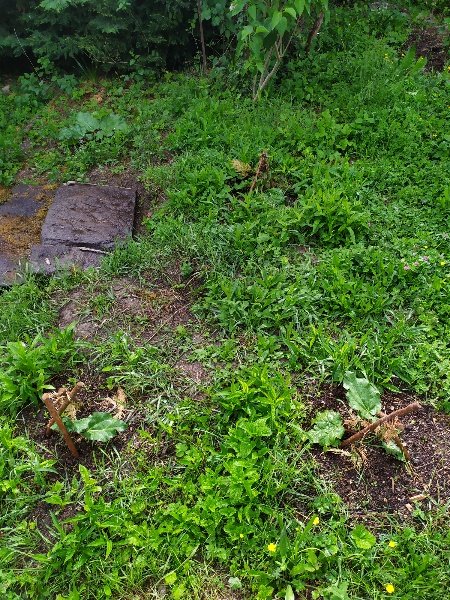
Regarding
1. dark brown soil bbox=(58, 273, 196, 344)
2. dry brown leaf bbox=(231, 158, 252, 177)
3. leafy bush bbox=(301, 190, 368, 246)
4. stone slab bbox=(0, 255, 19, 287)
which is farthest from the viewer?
dry brown leaf bbox=(231, 158, 252, 177)

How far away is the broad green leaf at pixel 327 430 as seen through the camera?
271cm

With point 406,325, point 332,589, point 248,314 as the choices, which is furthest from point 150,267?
point 332,589

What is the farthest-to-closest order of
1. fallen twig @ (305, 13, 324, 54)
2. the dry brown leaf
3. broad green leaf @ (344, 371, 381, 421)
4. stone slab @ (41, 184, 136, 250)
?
1. fallen twig @ (305, 13, 324, 54)
2. the dry brown leaf
3. stone slab @ (41, 184, 136, 250)
4. broad green leaf @ (344, 371, 381, 421)

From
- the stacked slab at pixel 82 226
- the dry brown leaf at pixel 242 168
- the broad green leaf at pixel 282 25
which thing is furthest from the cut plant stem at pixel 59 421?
the broad green leaf at pixel 282 25

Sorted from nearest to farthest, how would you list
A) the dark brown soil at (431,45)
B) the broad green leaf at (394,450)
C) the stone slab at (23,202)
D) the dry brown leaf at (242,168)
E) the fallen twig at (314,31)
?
the broad green leaf at (394,450) → the dry brown leaf at (242,168) → the stone slab at (23,202) → the fallen twig at (314,31) → the dark brown soil at (431,45)

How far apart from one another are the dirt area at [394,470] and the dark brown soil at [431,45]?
413 centimetres

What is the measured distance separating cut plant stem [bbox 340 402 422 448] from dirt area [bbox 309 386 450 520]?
0.15 ft

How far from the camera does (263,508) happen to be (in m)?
2.45

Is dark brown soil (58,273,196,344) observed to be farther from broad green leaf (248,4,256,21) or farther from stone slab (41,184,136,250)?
broad green leaf (248,4,256,21)

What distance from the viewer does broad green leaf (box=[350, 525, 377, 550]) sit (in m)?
2.34

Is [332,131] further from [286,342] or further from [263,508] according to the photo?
[263,508]

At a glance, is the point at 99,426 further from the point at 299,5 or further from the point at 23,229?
the point at 299,5

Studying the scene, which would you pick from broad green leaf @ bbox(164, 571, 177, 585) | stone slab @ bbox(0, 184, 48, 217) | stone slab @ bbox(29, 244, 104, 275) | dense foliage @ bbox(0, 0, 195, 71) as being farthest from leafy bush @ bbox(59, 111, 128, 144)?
broad green leaf @ bbox(164, 571, 177, 585)

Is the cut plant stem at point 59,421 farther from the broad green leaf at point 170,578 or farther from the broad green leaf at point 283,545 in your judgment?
the broad green leaf at point 283,545
